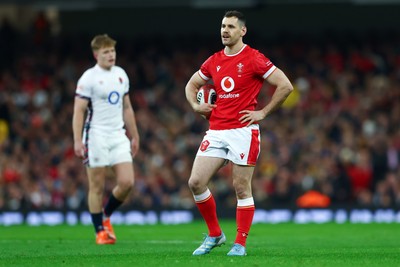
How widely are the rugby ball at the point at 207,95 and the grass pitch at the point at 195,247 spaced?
1609mm

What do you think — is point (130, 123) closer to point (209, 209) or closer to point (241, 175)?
point (209, 209)

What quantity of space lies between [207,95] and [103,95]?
2765 mm

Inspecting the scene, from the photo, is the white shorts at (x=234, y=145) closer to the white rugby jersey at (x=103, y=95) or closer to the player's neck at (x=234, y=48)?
the player's neck at (x=234, y=48)

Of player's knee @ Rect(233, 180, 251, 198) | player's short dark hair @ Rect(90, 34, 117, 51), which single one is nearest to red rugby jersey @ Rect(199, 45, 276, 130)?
player's knee @ Rect(233, 180, 251, 198)

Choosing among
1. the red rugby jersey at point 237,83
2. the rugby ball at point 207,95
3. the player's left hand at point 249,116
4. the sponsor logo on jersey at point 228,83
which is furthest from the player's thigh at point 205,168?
the sponsor logo on jersey at point 228,83

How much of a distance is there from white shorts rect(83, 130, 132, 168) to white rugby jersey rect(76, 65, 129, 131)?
10cm

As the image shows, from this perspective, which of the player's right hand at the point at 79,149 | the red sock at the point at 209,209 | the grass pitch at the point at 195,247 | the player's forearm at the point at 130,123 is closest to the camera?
the grass pitch at the point at 195,247

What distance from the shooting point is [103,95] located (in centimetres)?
1333

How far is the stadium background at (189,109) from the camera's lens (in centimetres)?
2325

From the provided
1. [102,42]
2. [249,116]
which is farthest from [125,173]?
[249,116]

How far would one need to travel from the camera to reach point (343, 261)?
999cm

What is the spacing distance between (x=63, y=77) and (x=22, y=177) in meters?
5.10

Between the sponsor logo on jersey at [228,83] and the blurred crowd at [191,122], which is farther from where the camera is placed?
the blurred crowd at [191,122]

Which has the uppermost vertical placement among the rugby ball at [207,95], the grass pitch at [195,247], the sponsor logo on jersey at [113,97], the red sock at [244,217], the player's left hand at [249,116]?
the rugby ball at [207,95]
